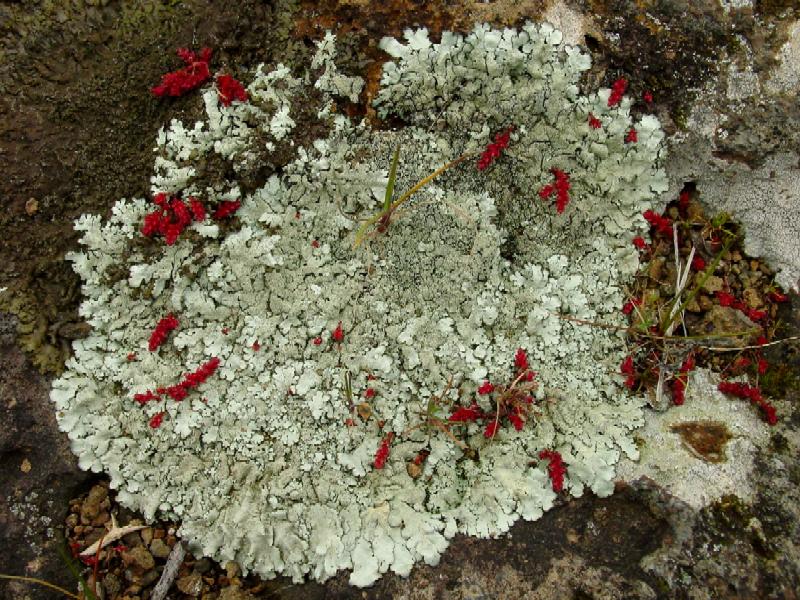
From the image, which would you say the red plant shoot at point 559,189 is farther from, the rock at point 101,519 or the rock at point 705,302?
the rock at point 101,519

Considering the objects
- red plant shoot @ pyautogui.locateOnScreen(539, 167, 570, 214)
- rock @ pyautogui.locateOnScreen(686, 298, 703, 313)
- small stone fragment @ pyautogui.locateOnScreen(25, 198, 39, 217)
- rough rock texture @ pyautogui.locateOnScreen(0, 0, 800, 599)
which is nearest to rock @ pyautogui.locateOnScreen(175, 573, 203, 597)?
rough rock texture @ pyautogui.locateOnScreen(0, 0, 800, 599)

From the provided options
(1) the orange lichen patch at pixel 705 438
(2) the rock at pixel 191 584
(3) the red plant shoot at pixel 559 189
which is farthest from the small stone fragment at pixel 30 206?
(1) the orange lichen patch at pixel 705 438

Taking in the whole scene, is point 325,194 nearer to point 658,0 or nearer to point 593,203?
point 593,203

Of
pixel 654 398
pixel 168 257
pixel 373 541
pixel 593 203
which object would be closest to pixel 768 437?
pixel 654 398

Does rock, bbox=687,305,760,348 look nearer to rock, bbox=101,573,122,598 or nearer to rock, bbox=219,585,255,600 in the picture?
rock, bbox=219,585,255,600

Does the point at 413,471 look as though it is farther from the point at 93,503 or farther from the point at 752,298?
the point at 752,298
